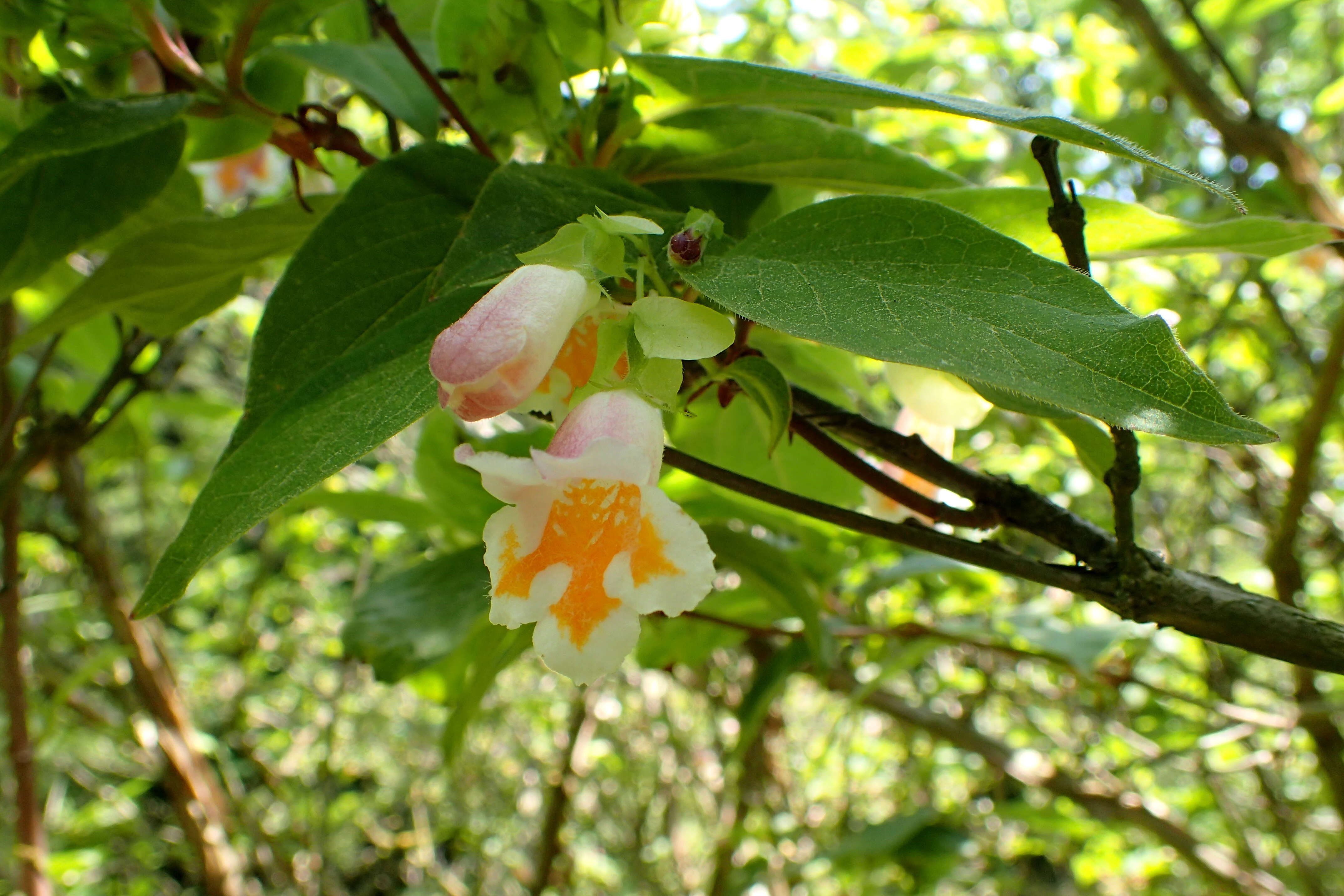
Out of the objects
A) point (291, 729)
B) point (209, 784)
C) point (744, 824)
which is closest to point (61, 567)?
point (291, 729)

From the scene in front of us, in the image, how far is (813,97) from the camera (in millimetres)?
431

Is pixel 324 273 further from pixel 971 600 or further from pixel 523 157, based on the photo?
pixel 971 600

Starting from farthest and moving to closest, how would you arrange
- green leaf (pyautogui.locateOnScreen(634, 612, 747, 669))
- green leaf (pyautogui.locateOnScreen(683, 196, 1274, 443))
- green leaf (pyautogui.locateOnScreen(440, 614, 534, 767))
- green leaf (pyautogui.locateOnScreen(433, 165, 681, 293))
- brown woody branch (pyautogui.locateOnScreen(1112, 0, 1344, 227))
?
brown woody branch (pyautogui.locateOnScreen(1112, 0, 1344, 227))
green leaf (pyautogui.locateOnScreen(634, 612, 747, 669))
green leaf (pyautogui.locateOnScreen(440, 614, 534, 767))
green leaf (pyautogui.locateOnScreen(433, 165, 681, 293))
green leaf (pyautogui.locateOnScreen(683, 196, 1274, 443))

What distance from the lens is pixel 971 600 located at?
1382 mm

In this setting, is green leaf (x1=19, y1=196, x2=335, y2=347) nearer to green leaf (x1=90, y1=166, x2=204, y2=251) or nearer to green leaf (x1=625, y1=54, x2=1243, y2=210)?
green leaf (x1=90, y1=166, x2=204, y2=251)

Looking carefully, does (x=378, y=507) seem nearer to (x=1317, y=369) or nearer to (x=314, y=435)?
(x=314, y=435)

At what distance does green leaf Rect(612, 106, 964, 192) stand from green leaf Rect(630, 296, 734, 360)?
0.19 meters

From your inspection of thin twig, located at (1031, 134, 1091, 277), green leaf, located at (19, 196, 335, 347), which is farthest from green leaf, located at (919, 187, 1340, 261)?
green leaf, located at (19, 196, 335, 347)

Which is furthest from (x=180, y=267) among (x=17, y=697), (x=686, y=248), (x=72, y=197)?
(x=17, y=697)

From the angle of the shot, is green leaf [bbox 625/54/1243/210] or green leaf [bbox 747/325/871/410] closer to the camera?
green leaf [bbox 625/54/1243/210]

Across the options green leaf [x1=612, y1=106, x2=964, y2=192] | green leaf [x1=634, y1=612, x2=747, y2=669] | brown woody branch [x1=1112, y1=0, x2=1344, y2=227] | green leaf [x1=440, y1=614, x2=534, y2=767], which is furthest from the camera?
brown woody branch [x1=1112, y1=0, x2=1344, y2=227]

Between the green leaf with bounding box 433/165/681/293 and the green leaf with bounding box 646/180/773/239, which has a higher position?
the green leaf with bounding box 433/165/681/293

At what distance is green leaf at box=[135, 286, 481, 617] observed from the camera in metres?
0.30

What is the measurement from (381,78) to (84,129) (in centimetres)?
17
